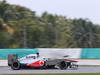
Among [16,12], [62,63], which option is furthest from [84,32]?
[62,63]

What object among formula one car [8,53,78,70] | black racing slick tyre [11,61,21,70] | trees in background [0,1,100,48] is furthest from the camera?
trees in background [0,1,100,48]

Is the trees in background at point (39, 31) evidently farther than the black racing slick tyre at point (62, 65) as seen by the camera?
Yes

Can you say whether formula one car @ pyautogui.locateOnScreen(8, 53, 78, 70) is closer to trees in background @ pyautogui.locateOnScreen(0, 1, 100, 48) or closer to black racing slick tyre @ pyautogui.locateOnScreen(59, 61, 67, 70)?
black racing slick tyre @ pyautogui.locateOnScreen(59, 61, 67, 70)

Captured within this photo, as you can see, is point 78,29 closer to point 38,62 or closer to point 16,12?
point 16,12

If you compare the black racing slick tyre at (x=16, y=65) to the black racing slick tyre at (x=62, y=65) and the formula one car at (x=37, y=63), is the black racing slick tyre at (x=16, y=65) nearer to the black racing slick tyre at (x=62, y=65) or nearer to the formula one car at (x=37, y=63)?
the formula one car at (x=37, y=63)

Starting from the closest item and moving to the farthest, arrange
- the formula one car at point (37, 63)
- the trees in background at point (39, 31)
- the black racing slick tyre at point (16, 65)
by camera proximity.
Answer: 1. the formula one car at point (37, 63)
2. the black racing slick tyre at point (16, 65)
3. the trees in background at point (39, 31)

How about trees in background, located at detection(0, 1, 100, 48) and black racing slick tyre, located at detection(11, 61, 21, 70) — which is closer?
black racing slick tyre, located at detection(11, 61, 21, 70)

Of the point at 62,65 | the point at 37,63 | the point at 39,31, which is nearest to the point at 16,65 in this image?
the point at 37,63

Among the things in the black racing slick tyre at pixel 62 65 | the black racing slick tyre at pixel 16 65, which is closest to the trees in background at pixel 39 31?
the black racing slick tyre at pixel 16 65

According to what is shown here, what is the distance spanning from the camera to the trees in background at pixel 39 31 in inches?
1661

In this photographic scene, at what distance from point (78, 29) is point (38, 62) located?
131 ft

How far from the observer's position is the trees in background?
4219 cm

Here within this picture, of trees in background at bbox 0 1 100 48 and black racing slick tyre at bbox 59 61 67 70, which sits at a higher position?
trees in background at bbox 0 1 100 48

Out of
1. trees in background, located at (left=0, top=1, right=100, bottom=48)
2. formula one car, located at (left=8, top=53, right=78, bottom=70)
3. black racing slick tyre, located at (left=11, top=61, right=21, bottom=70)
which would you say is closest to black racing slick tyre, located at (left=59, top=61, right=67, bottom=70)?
formula one car, located at (left=8, top=53, right=78, bottom=70)
